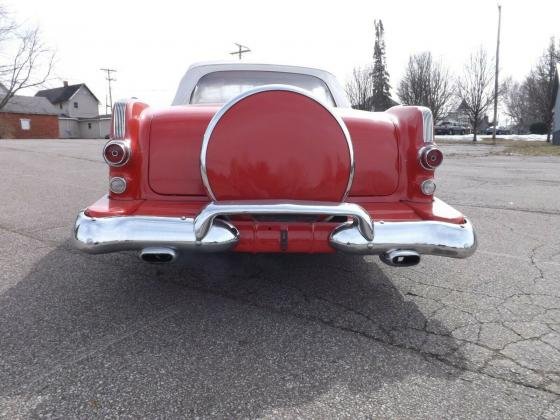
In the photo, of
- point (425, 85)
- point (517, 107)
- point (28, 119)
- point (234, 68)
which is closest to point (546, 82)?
point (425, 85)

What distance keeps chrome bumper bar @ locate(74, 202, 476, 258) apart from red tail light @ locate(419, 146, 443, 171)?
504mm

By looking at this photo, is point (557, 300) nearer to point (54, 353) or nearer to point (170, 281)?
point (170, 281)

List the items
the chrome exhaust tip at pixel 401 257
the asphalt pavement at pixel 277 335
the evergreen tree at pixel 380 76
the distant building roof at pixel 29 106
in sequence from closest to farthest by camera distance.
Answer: the asphalt pavement at pixel 277 335
the chrome exhaust tip at pixel 401 257
the evergreen tree at pixel 380 76
the distant building roof at pixel 29 106

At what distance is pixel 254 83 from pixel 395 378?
2978mm

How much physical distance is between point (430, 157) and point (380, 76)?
48.6 m

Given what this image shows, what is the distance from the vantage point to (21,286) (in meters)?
3.10

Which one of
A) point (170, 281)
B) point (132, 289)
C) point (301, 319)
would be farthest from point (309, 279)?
point (132, 289)

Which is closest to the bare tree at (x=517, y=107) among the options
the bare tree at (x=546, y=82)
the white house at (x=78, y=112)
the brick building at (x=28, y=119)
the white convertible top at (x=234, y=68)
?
the bare tree at (x=546, y=82)

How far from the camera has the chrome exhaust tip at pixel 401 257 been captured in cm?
246

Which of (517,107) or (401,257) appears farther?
(517,107)

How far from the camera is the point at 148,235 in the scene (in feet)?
7.72

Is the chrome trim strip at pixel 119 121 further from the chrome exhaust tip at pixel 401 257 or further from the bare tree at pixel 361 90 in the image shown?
the bare tree at pixel 361 90

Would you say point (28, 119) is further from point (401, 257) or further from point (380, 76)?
point (401, 257)

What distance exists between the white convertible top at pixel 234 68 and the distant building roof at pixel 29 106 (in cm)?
5442
